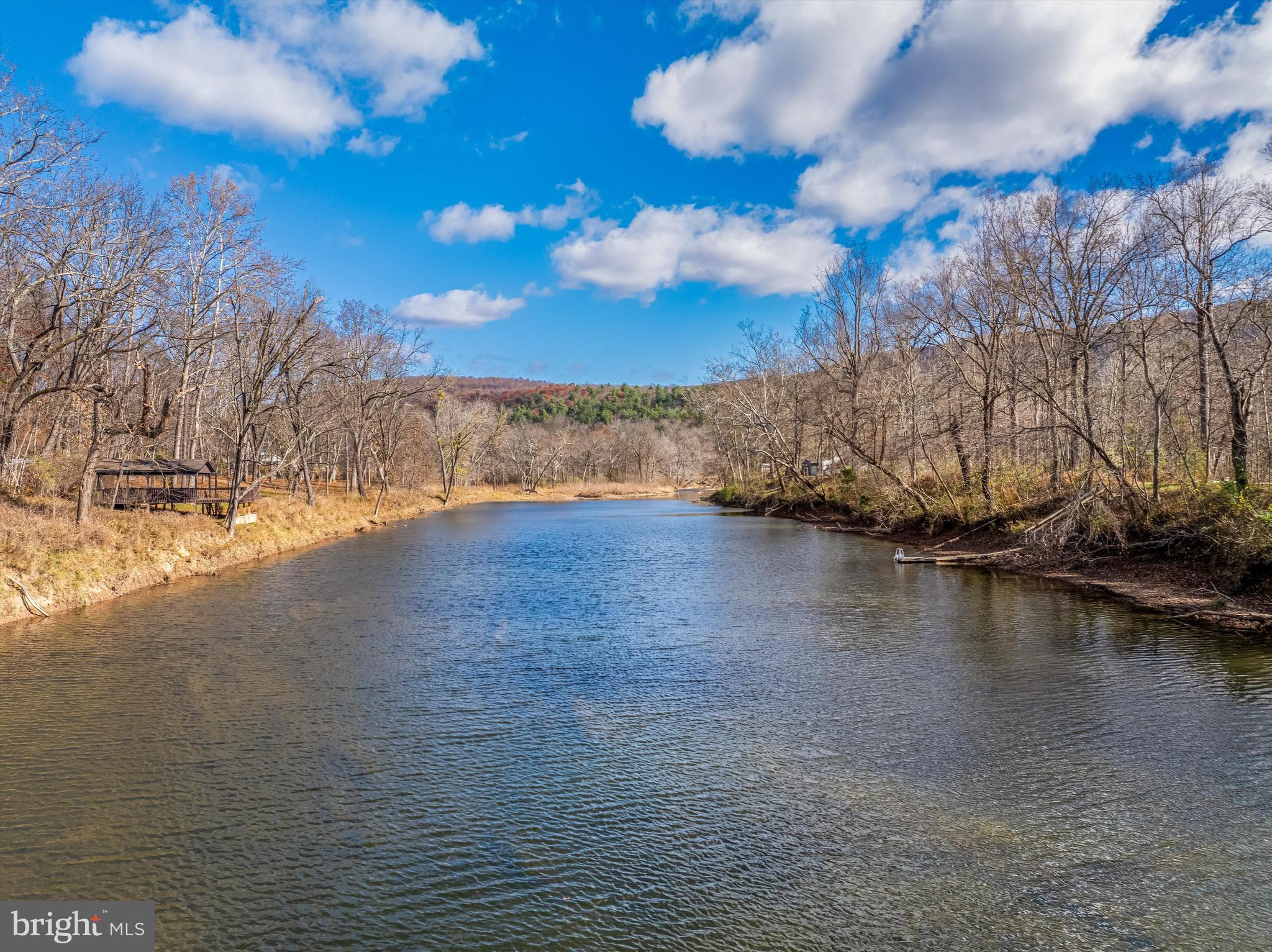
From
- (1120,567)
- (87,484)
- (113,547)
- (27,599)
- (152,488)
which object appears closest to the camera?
(27,599)

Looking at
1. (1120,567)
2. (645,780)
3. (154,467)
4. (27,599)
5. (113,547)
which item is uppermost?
(154,467)

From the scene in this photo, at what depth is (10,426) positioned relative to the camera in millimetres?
21391

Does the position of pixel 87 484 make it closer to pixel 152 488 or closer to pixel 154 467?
pixel 154 467

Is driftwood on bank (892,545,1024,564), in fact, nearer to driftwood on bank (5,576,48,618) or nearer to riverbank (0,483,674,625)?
riverbank (0,483,674,625)

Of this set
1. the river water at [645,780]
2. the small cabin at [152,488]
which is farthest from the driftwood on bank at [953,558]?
the small cabin at [152,488]

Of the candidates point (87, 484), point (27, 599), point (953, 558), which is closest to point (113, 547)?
point (87, 484)

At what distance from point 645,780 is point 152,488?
2358cm

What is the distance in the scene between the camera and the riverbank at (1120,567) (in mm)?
14703

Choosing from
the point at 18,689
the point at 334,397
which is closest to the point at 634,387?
the point at 334,397

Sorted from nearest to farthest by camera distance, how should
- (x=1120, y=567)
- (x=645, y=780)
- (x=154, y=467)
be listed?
(x=645, y=780) → (x=1120, y=567) → (x=154, y=467)

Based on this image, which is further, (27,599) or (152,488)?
(152,488)

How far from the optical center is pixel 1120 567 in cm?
1950

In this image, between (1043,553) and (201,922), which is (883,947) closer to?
(201,922)

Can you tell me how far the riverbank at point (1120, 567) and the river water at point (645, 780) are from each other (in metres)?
1.18
